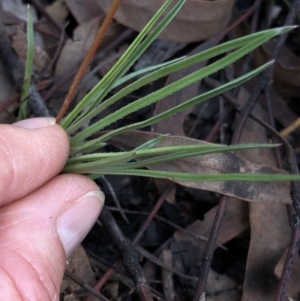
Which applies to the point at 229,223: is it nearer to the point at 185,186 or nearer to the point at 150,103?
the point at 185,186

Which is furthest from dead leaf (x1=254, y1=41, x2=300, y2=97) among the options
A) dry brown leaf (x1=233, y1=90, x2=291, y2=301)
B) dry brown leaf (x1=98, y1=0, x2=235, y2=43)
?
dry brown leaf (x1=233, y1=90, x2=291, y2=301)

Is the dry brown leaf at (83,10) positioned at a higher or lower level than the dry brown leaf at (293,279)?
higher

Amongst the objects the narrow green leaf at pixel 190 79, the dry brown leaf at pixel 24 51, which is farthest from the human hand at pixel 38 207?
the dry brown leaf at pixel 24 51

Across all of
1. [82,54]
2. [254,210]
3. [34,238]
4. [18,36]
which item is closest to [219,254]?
[254,210]

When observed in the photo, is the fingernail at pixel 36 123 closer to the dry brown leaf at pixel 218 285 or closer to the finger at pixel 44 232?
the finger at pixel 44 232

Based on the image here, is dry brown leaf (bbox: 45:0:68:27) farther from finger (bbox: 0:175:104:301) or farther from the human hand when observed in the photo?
finger (bbox: 0:175:104:301)

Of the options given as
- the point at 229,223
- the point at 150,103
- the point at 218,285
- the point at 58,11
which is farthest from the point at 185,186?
the point at 58,11
